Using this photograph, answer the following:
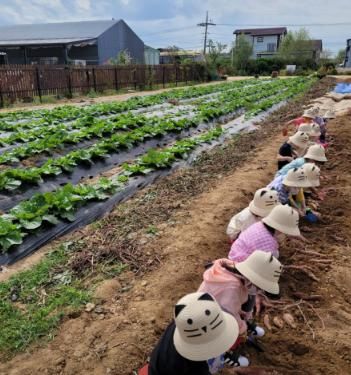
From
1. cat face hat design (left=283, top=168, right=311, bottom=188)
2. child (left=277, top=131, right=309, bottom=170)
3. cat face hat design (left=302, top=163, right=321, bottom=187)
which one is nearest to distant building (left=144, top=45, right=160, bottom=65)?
child (left=277, top=131, right=309, bottom=170)

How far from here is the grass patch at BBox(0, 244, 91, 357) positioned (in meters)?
3.14

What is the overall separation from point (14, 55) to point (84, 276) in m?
Answer: 39.1

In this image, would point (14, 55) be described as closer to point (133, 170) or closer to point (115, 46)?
point (115, 46)

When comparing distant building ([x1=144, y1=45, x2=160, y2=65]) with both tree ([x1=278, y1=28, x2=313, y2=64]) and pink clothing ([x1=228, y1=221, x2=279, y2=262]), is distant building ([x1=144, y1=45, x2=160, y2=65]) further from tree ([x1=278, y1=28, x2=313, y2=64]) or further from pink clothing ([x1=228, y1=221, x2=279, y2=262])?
pink clothing ([x1=228, y1=221, x2=279, y2=262])

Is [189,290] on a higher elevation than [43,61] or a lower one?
lower

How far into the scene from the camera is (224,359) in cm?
273

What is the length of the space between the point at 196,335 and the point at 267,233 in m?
1.36

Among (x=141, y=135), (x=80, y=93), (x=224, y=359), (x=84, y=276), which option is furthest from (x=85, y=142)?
(x=80, y=93)

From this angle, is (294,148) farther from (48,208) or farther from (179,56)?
(179,56)

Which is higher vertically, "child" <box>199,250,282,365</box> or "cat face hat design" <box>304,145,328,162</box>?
"cat face hat design" <box>304,145,328,162</box>

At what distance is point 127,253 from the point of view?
4.32 metres

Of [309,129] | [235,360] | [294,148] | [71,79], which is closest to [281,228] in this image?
[235,360]

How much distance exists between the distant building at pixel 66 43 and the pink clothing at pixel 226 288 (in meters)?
37.3

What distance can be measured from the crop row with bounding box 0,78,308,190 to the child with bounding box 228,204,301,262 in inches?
164
